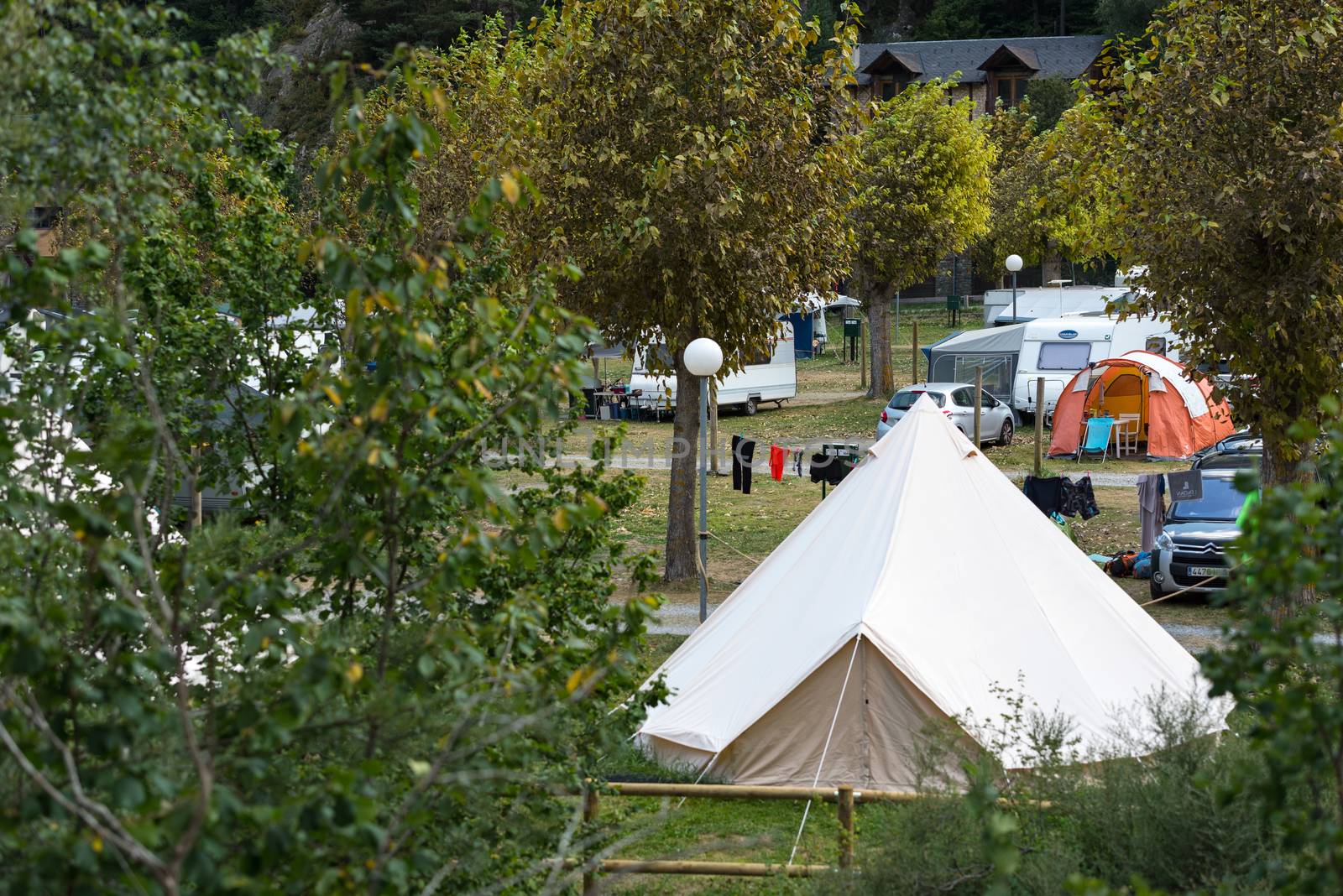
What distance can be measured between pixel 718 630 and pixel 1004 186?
38.8m

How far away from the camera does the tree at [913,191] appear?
3020 centimetres

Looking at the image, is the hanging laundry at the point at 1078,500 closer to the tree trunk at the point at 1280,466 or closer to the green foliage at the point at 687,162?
the green foliage at the point at 687,162

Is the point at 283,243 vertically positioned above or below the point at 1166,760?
above

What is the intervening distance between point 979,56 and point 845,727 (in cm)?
5901

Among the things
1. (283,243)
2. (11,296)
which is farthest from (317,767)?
(283,243)

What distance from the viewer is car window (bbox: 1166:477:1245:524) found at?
15164mm

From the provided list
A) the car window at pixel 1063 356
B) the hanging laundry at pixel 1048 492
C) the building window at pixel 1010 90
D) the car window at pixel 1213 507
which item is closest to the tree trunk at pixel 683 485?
the hanging laundry at pixel 1048 492

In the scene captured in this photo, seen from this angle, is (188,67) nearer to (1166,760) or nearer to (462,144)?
(1166,760)

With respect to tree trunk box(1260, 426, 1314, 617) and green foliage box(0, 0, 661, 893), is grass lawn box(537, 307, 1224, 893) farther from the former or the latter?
tree trunk box(1260, 426, 1314, 617)

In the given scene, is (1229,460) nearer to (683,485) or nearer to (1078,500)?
(1078,500)

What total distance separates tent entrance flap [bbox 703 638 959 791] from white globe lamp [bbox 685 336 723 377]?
3.89 metres

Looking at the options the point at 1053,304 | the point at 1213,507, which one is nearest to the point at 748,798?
the point at 1213,507

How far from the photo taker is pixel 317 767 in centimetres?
448

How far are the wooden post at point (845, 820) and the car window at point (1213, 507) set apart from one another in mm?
9068
